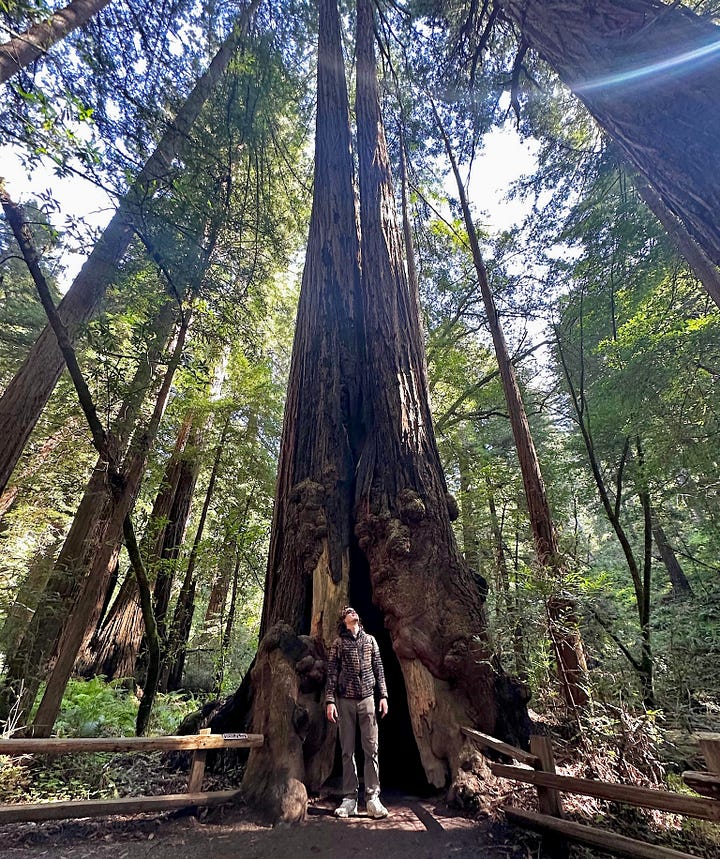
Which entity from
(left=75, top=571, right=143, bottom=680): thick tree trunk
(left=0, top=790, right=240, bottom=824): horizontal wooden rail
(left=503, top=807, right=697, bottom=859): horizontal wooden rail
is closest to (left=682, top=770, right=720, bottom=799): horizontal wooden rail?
(left=503, top=807, right=697, bottom=859): horizontal wooden rail

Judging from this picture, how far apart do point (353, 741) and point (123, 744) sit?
169 cm

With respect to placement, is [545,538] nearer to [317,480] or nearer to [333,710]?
[317,480]

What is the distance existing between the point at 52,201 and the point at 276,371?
31.4ft

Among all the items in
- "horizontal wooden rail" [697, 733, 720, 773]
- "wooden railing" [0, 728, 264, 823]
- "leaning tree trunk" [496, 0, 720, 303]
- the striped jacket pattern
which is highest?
"leaning tree trunk" [496, 0, 720, 303]

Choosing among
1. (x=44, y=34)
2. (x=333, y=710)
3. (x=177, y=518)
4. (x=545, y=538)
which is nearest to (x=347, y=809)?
(x=333, y=710)

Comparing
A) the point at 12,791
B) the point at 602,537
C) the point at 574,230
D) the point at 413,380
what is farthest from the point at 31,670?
the point at 602,537

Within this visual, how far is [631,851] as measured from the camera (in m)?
2.09

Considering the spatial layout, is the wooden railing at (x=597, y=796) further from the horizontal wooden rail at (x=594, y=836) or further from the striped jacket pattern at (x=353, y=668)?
the striped jacket pattern at (x=353, y=668)

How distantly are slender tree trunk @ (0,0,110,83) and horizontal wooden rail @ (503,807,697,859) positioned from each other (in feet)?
21.0

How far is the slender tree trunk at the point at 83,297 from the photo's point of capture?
414 centimetres

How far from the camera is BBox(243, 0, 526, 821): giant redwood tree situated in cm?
333

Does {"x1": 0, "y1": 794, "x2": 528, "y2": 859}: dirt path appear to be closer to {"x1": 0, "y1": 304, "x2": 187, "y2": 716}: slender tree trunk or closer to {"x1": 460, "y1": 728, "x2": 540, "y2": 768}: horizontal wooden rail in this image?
{"x1": 460, "y1": 728, "x2": 540, "y2": 768}: horizontal wooden rail

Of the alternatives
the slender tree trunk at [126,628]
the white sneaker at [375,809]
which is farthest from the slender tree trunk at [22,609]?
the white sneaker at [375,809]

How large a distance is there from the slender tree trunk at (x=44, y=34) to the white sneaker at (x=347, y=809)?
6.00 metres
